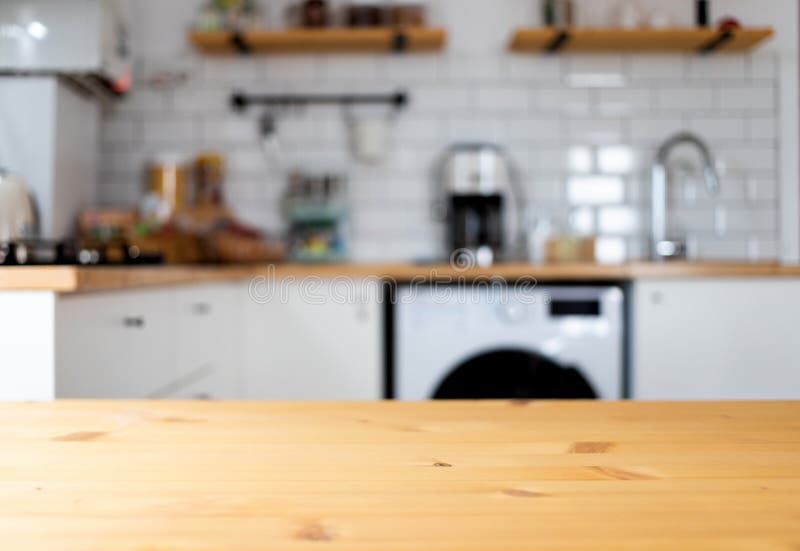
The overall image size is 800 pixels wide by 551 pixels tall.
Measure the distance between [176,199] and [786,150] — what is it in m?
2.24

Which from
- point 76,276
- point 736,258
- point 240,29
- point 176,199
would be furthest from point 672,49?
point 76,276

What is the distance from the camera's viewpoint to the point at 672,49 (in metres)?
3.18

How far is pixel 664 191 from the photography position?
121 inches

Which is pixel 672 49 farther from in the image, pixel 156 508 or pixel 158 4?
pixel 156 508

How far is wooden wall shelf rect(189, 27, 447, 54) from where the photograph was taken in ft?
9.75

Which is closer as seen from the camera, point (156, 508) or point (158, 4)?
point (156, 508)

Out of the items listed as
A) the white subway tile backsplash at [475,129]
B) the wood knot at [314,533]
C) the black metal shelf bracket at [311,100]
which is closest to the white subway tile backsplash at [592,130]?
the white subway tile backsplash at [475,129]

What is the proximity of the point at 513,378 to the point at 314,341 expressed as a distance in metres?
0.61

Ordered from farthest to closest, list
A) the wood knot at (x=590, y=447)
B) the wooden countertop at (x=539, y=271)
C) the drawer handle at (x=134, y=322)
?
the wooden countertop at (x=539, y=271), the drawer handle at (x=134, y=322), the wood knot at (x=590, y=447)

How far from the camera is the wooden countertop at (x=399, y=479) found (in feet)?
1.03

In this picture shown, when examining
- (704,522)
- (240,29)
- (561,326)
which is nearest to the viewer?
(704,522)

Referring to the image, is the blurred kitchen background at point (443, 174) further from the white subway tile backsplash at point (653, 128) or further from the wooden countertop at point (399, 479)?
the wooden countertop at point (399, 479)

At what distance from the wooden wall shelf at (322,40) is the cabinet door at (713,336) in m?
1.17

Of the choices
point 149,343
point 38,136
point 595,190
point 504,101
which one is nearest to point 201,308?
point 149,343
